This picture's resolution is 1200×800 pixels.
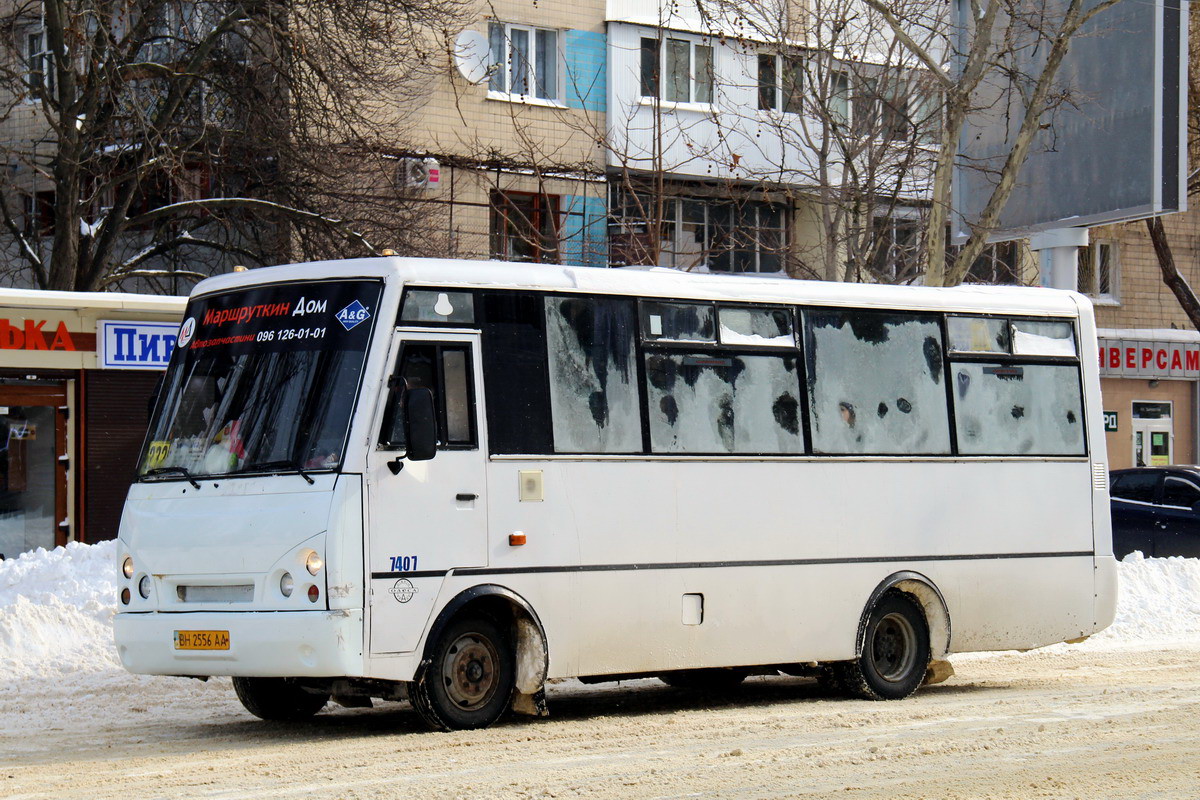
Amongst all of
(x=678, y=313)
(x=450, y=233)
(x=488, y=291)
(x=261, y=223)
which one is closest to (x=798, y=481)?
(x=678, y=313)

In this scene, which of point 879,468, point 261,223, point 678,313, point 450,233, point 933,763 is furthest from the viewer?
point 450,233

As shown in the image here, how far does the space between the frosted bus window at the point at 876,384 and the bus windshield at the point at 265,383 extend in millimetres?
3644

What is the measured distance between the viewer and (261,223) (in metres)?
24.9

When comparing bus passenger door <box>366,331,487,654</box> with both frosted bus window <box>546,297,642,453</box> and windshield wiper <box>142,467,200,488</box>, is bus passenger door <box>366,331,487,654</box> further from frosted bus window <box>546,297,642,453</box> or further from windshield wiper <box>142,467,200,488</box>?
windshield wiper <box>142,467,200,488</box>

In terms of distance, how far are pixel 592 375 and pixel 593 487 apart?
73cm

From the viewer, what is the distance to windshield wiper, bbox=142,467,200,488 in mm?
10789

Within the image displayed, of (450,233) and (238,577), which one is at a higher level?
(450,233)

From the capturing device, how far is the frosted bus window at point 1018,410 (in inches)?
533

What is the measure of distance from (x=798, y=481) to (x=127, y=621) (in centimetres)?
458

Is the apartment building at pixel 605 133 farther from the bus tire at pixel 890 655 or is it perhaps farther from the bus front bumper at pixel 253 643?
the bus front bumper at pixel 253 643

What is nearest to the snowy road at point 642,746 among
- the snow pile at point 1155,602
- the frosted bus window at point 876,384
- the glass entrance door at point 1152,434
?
the frosted bus window at point 876,384

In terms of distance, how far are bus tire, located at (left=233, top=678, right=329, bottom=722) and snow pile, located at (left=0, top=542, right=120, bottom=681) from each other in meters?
2.96

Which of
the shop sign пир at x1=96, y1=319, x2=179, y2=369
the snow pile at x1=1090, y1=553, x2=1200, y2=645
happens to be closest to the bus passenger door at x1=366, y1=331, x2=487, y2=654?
the snow pile at x1=1090, y1=553, x2=1200, y2=645

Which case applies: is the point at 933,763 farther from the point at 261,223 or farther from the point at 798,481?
the point at 261,223
